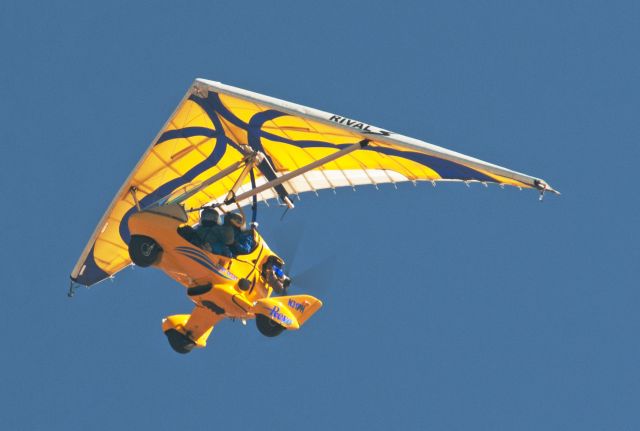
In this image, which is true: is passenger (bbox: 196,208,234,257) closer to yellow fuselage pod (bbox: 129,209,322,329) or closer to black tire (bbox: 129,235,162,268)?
yellow fuselage pod (bbox: 129,209,322,329)

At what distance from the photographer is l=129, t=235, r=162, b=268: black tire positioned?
5978 centimetres

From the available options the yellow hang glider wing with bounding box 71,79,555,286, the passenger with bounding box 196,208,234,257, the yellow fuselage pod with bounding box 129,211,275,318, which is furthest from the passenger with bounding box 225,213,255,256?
the yellow hang glider wing with bounding box 71,79,555,286

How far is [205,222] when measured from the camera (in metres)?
60.3

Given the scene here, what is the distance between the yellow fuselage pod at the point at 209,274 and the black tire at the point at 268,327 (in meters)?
0.26

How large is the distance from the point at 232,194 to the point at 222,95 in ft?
9.84

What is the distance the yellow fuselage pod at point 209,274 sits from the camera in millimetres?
59688

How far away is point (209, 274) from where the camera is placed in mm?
59812

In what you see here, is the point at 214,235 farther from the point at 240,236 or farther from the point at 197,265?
A: the point at 197,265

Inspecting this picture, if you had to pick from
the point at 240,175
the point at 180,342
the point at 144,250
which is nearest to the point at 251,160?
the point at 240,175

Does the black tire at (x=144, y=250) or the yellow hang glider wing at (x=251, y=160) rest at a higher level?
the yellow hang glider wing at (x=251, y=160)

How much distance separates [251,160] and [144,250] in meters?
5.02

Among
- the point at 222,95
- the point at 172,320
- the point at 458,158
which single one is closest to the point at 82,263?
the point at 172,320

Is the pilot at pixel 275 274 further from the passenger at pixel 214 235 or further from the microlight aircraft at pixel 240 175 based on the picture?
the passenger at pixel 214 235

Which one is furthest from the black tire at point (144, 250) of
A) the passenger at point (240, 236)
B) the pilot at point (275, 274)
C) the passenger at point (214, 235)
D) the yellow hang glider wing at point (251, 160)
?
the pilot at point (275, 274)
